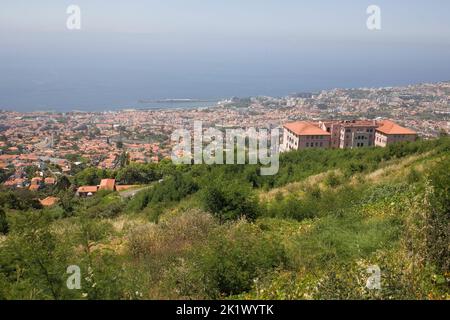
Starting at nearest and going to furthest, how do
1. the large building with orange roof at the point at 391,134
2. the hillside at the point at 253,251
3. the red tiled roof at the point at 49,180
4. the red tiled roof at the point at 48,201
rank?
the hillside at the point at 253,251
the red tiled roof at the point at 48,201
the large building with orange roof at the point at 391,134
the red tiled roof at the point at 49,180

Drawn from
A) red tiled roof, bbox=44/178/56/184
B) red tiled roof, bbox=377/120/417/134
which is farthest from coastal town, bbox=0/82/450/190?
red tiled roof, bbox=377/120/417/134

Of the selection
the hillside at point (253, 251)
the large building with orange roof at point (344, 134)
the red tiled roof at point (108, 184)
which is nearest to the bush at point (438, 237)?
the hillside at point (253, 251)

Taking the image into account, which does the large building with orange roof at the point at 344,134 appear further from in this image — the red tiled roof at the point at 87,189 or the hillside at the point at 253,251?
the hillside at the point at 253,251

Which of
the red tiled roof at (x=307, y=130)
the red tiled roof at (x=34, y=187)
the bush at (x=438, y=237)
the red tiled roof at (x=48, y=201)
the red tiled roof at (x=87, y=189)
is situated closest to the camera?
the bush at (x=438, y=237)

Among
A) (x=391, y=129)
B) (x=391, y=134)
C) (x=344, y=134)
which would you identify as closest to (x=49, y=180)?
(x=344, y=134)

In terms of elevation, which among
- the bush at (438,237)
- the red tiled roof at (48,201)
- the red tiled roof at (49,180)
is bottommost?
the red tiled roof at (49,180)
